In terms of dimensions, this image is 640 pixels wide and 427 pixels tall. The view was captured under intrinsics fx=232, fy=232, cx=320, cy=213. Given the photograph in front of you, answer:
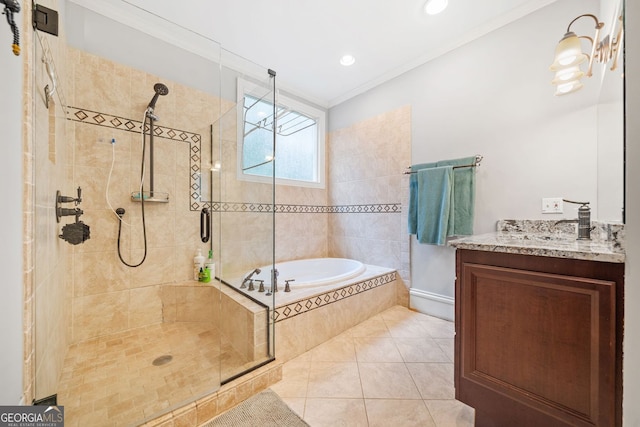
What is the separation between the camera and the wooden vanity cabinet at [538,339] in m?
0.76

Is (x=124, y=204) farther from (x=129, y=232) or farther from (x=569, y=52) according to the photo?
(x=569, y=52)

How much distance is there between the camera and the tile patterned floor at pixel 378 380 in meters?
1.15

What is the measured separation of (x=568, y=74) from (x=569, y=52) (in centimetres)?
16

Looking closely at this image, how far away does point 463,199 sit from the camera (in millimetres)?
1997

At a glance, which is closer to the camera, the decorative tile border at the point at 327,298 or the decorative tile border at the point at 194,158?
the decorative tile border at the point at 327,298

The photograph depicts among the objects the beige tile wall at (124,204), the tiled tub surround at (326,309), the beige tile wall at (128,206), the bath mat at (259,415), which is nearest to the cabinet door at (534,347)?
the bath mat at (259,415)

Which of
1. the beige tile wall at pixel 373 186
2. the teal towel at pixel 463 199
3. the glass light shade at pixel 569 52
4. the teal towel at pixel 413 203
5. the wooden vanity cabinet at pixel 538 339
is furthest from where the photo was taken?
the beige tile wall at pixel 373 186

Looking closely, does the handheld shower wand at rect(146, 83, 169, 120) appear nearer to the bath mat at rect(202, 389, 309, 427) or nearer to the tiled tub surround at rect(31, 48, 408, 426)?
the tiled tub surround at rect(31, 48, 408, 426)

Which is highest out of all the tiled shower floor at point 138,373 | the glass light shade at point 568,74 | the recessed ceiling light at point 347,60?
the recessed ceiling light at point 347,60

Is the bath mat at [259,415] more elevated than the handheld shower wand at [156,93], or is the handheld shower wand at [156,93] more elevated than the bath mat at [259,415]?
the handheld shower wand at [156,93]

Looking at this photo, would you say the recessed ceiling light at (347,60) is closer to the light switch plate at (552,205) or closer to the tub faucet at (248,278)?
the light switch plate at (552,205)

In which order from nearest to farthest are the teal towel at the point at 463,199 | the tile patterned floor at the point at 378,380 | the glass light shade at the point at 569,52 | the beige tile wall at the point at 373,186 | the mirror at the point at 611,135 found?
1. the mirror at the point at 611,135
2. the tile patterned floor at the point at 378,380
3. the glass light shade at the point at 569,52
4. the teal towel at the point at 463,199
5. the beige tile wall at the point at 373,186

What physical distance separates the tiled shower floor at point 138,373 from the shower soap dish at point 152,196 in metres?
1.04

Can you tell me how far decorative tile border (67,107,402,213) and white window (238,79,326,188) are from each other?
0.26 metres
